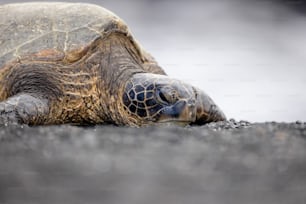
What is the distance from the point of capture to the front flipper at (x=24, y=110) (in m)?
2.85

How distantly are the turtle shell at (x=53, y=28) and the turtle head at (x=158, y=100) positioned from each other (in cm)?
→ 40

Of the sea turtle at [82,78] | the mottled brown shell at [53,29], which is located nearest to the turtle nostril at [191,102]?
the sea turtle at [82,78]

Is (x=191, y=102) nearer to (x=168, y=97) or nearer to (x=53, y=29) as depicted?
(x=168, y=97)

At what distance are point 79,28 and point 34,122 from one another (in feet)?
2.70

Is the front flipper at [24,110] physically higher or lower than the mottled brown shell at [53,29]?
lower

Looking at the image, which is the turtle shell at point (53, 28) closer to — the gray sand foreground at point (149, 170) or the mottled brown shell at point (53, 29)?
the mottled brown shell at point (53, 29)

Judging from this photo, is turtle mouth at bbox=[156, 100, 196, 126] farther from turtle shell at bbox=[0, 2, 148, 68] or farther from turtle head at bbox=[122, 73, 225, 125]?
turtle shell at bbox=[0, 2, 148, 68]

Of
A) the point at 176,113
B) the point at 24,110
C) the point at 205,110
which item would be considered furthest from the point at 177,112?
the point at 24,110

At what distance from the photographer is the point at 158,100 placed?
349 centimetres

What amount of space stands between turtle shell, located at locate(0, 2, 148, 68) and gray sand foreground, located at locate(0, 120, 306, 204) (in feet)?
6.78

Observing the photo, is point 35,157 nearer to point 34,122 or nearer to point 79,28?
point 34,122

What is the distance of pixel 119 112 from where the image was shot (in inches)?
142

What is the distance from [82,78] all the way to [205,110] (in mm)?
852

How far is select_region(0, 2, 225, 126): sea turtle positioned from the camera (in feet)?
11.4
